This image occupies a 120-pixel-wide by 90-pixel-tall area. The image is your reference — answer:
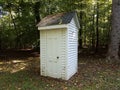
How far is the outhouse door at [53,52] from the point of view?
7594 mm

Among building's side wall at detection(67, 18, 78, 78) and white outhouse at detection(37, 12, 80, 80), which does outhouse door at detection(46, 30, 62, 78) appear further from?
building's side wall at detection(67, 18, 78, 78)

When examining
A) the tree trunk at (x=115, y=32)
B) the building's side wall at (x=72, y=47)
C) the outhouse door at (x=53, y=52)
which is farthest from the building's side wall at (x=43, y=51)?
the tree trunk at (x=115, y=32)

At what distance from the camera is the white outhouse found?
7.42 m

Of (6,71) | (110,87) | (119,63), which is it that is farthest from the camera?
(119,63)

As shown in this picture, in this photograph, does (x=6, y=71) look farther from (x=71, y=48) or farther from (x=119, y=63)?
(x=119, y=63)

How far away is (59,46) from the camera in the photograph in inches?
298

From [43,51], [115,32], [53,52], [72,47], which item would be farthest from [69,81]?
[115,32]

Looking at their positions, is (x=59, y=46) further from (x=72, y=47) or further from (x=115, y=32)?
(x=115, y=32)

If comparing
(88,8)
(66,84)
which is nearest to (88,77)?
(66,84)

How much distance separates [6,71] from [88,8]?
420 inches

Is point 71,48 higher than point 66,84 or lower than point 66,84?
higher

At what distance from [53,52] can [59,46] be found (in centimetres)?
42

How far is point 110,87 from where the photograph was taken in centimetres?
668

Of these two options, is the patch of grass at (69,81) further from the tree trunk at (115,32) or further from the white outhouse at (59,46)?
the tree trunk at (115,32)
